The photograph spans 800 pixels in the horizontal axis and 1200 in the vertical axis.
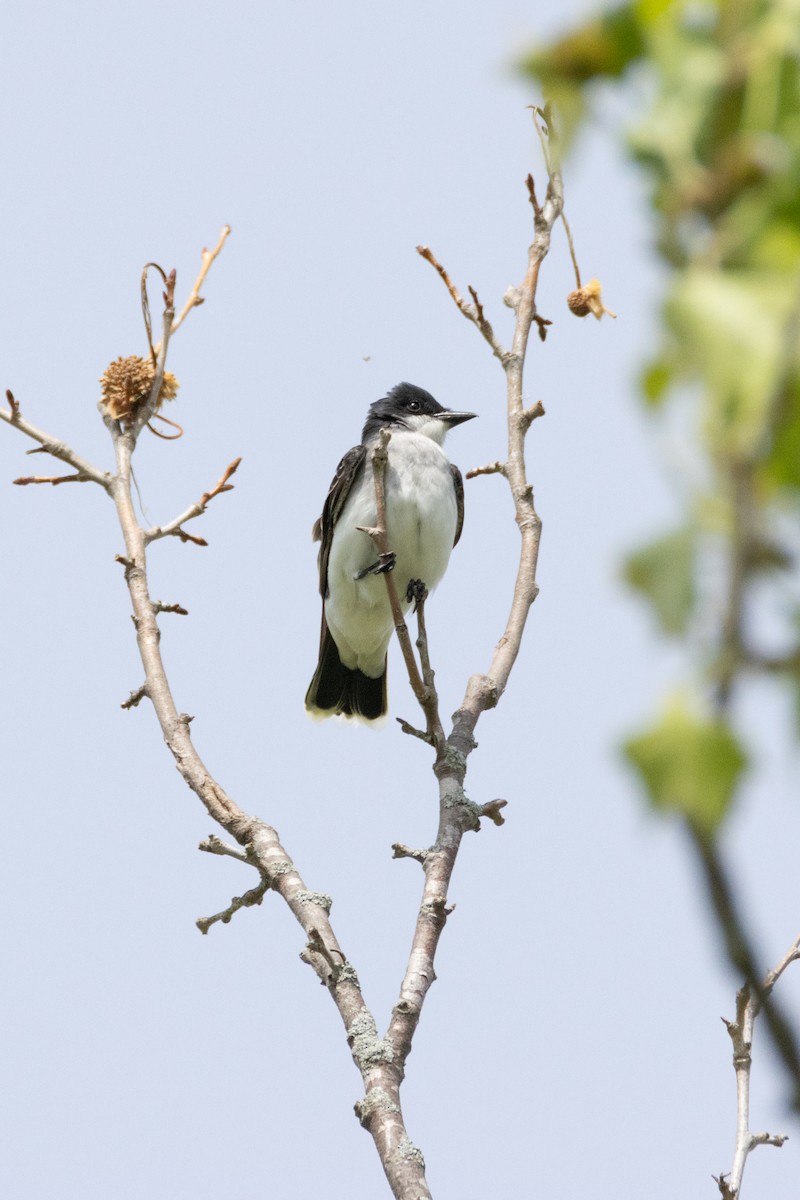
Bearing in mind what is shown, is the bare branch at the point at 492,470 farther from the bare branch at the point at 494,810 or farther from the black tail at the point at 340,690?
the black tail at the point at 340,690

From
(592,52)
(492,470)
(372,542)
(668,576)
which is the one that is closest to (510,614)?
(492,470)

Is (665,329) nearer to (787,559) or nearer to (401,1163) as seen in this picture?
(787,559)

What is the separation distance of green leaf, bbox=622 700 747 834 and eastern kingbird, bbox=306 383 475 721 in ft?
22.2

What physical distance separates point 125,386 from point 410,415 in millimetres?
4489

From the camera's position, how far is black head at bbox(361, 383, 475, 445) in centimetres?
915

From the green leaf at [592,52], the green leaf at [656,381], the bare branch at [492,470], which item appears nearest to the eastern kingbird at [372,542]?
the bare branch at [492,470]

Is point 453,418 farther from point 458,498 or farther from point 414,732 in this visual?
point 414,732

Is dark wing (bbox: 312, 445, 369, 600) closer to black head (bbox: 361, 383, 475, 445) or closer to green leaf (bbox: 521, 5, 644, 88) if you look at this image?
black head (bbox: 361, 383, 475, 445)

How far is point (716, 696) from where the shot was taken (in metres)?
0.86

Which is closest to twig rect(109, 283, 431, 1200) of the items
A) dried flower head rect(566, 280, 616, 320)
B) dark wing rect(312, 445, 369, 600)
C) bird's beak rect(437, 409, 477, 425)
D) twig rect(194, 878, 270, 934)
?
twig rect(194, 878, 270, 934)

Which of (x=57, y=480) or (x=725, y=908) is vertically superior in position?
(x=57, y=480)

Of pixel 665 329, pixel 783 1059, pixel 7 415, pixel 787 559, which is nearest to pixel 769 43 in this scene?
pixel 665 329

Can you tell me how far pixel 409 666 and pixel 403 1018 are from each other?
1052mm

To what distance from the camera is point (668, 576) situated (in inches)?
34.4
